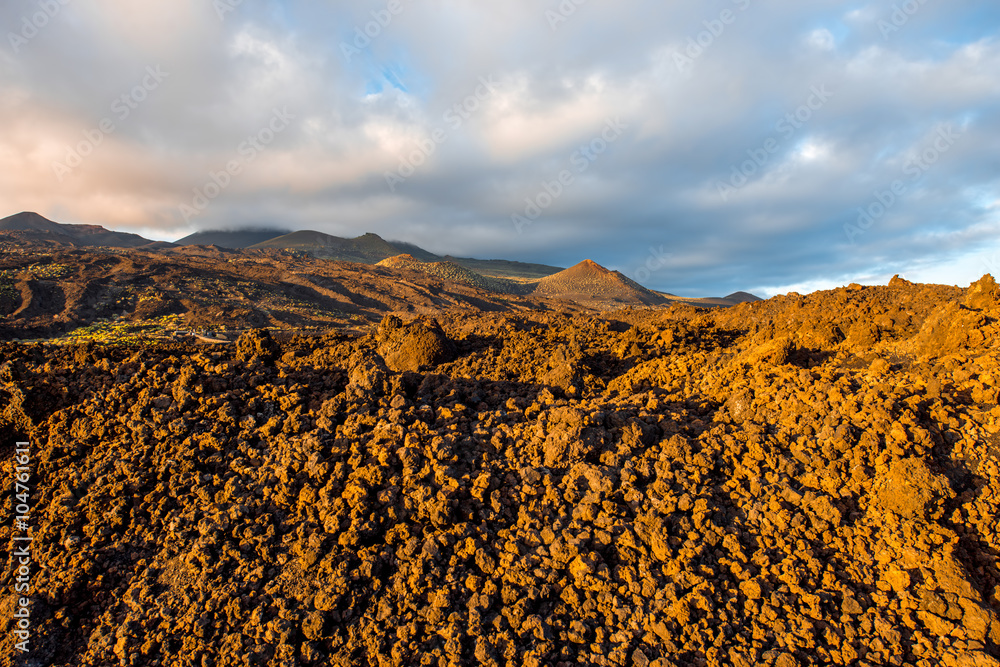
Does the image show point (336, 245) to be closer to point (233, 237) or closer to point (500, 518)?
point (233, 237)

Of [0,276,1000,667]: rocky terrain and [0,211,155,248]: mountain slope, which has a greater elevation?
[0,211,155,248]: mountain slope

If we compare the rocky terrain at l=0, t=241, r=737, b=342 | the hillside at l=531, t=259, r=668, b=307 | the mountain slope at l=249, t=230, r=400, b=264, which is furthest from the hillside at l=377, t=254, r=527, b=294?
the mountain slope at l=249, t=230, r=400, b=264

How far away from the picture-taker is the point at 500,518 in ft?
11.8

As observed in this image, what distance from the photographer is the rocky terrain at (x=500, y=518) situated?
2.87 meters

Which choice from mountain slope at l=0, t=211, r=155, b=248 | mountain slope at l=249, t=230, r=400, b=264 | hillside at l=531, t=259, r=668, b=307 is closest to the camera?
hillside at l=531, t=259, r=668, b=307

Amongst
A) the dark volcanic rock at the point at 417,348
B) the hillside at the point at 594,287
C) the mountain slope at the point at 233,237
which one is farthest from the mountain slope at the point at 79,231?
the dark volcanic rock at the point at 417,348

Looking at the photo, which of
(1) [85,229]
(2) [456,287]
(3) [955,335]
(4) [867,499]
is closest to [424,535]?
(4) [867,499]

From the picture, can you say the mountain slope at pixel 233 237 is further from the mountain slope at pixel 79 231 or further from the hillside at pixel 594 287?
the hillside at pixel 594 287

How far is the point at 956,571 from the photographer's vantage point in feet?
9.61

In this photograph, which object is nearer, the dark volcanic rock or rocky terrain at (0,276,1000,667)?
rocky terrain at (0,276,1000,667)

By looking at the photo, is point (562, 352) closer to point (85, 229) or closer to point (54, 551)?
point (54, 551)

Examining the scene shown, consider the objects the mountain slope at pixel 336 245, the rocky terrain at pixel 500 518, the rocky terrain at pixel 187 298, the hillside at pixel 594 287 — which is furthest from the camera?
the mountain slope at pixel 336 245

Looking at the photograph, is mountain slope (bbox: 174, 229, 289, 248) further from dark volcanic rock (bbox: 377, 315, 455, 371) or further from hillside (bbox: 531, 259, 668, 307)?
dark volcanic rock (bbox: 377, 315, 455, 371)

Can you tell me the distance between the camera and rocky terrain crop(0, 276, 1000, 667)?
2.87 metres
